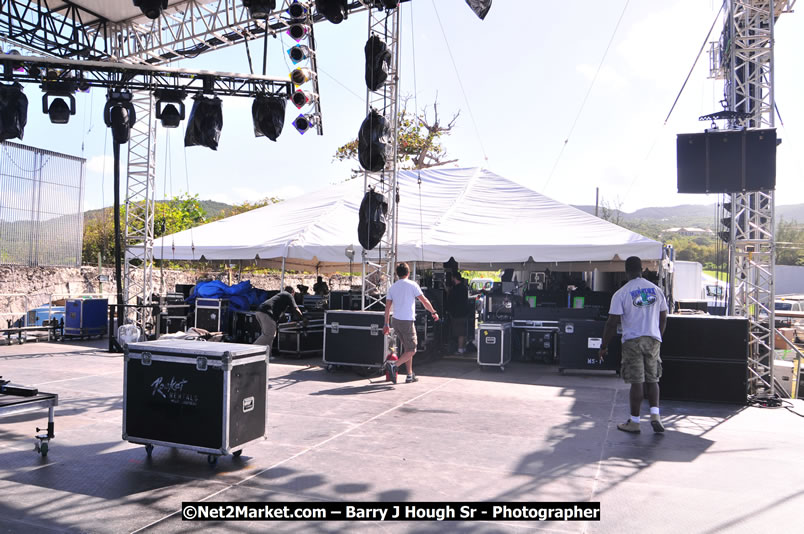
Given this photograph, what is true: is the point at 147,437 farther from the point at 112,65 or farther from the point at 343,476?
the point at 112,65

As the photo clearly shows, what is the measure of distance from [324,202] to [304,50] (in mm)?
5762

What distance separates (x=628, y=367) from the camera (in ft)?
22.3

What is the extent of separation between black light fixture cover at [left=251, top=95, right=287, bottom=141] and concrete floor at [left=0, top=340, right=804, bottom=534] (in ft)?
16.2

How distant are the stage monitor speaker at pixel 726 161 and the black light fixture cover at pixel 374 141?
4543mm

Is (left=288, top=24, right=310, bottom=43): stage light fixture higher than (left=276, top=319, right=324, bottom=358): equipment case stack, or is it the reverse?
(left=288, top=24, right=310, bottom=43): stage light fixture

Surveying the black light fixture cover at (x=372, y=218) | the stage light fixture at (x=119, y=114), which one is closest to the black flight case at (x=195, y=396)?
the black light fixture cover at (x=372, y=218)

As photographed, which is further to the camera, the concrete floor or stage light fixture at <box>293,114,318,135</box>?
stage light fixture at <box>293,114,318,135</box>

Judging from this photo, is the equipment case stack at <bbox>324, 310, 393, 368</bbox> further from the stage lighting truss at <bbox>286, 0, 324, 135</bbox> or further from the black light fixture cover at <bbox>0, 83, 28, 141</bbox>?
the black light fixture cover at <bbox>0, 83, 28, 141</bbox>

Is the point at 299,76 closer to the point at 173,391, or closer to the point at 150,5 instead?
the point at 150,5

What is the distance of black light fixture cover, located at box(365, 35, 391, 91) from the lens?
10.3m

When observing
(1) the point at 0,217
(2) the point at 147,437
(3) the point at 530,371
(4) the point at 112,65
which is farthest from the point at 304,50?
(1) the point at 0,217

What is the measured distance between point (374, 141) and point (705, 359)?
597 cm

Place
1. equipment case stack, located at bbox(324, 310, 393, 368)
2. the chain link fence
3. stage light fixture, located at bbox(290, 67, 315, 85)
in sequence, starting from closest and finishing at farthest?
equipment case stack, located at bbox(324, 310, 393, 368) < stage light fixture, located at bbox(290, 67, 315, 85) < the chain link fence

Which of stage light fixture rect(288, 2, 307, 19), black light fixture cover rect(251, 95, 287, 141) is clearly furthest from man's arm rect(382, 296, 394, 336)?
stage light fixture rect(288, 2, 307, 19)
